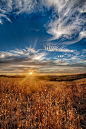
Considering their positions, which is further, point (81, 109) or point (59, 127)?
point (81, 109)

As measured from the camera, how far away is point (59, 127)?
2.87 metres

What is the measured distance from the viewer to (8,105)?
4.29 meters

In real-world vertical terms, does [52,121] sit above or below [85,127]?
above

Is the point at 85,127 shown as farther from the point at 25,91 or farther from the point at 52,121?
the point at 25,91

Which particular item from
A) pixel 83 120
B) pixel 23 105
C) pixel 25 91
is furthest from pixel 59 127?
pixel 25 91

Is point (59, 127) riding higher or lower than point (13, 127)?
higher

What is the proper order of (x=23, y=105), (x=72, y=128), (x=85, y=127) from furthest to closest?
(x=23, y=105)
(x=85, y=127)
(x=72, y=128)

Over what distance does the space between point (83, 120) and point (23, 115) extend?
8.97 feet

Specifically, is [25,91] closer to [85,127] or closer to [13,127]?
[13,127]

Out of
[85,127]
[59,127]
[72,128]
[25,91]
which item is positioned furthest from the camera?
[25,91]

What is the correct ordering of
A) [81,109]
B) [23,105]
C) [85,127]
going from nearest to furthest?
[85,127]
[81,109]
[23,105]

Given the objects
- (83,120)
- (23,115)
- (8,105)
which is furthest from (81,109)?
(8,105)

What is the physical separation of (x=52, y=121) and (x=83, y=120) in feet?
5.30

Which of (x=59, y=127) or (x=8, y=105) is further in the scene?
(x=8, y=105)
